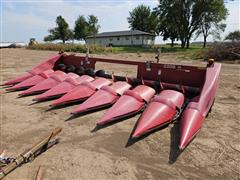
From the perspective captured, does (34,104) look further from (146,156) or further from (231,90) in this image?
(231,90)

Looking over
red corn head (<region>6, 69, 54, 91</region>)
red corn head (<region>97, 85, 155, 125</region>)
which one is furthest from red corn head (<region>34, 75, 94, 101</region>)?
red corn head (<region>97, 85, 155, 125</region>)

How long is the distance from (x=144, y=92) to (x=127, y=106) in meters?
0.63

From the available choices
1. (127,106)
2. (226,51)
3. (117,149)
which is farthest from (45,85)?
(226,51)

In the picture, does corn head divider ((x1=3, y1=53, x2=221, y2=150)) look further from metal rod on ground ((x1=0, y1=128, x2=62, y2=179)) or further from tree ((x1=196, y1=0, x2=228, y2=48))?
tree ((x1=196, y1=0, x2=228, y2=48))

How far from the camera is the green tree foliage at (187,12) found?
29906 millimetres

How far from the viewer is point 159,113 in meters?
3.00

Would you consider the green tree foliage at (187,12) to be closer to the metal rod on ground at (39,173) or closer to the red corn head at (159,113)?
the red corn head at (159,113)

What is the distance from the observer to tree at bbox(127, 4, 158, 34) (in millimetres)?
55469

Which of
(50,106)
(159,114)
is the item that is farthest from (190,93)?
(50,106)

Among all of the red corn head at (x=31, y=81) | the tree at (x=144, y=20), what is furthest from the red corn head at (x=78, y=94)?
the tree at (x=144, y=20)

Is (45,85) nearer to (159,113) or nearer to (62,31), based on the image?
(159,113)

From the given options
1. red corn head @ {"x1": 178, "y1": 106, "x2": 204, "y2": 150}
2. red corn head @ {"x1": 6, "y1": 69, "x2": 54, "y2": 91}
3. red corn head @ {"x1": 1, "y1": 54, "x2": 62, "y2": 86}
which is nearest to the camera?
red corn head @ {"x1": 178, "y1": 106, "x2": 204, "y2": 150}

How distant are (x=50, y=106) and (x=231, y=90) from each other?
14.8ft

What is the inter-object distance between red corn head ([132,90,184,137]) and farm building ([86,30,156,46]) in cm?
4492
